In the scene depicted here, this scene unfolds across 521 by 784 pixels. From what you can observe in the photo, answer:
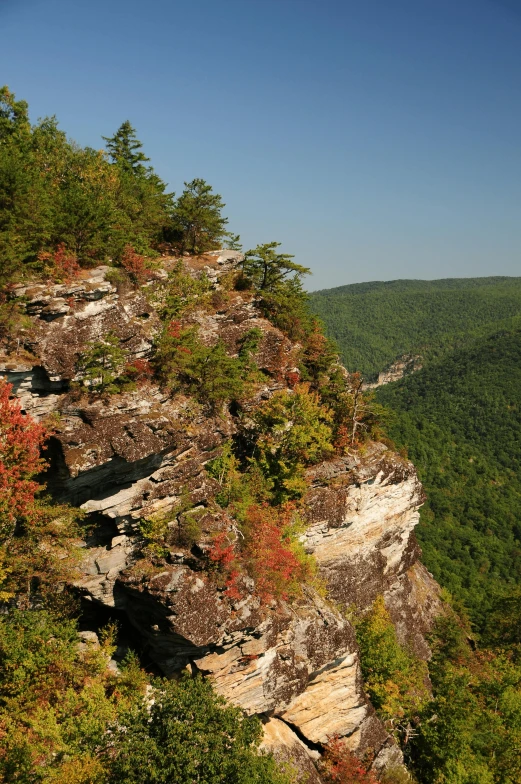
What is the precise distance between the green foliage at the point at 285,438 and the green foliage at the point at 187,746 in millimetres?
9945

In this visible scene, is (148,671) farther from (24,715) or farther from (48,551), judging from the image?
(48,551)

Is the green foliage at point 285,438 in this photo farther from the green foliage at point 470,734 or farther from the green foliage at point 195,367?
the green foliage at point 470,734

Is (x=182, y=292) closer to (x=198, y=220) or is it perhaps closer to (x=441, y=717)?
(x=198, y=220)

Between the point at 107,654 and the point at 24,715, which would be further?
the point at 107,654

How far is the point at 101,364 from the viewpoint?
17312 mm

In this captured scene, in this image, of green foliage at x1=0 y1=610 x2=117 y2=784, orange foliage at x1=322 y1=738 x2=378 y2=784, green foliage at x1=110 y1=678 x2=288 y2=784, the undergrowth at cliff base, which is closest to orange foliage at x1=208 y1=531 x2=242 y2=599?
green foliage at x1=110 y1=678 x2=288 y2=784

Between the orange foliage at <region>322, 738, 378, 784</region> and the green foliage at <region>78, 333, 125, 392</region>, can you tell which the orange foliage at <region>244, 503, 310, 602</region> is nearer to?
the orange foliage at <region>322, 738, 378, 784</region>

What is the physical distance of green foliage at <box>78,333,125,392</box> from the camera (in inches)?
666

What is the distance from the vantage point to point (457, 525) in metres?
76.6

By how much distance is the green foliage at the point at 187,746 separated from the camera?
36.2 ft

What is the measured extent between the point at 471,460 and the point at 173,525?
9693 centimetres

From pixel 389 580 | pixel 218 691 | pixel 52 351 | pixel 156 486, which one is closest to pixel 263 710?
pixel 218 691

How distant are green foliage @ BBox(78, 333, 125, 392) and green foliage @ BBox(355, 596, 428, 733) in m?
18.3

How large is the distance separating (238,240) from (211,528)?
1771cm
